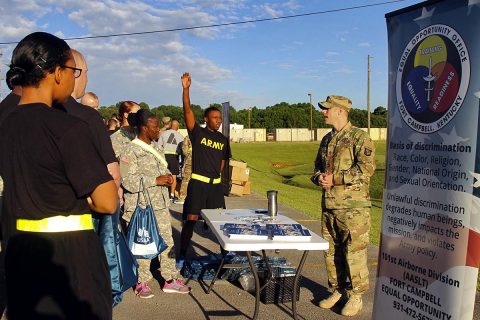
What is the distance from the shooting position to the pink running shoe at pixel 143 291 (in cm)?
535

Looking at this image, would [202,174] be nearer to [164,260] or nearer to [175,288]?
[164,260]

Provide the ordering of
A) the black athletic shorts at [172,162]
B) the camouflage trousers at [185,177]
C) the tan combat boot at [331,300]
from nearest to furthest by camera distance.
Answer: the tan combat boot at [331,300], the black athletic shorts at [172,162], the camouflage trousers at [185,177]

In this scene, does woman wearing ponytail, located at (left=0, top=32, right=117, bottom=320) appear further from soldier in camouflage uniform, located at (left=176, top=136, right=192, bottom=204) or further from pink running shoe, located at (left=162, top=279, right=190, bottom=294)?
soldier in camouflage uniform, located at (left=176, top=136, right=192, bottom=204)

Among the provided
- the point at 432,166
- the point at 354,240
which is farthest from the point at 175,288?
the point at 432,166

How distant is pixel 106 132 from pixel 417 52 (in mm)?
2070

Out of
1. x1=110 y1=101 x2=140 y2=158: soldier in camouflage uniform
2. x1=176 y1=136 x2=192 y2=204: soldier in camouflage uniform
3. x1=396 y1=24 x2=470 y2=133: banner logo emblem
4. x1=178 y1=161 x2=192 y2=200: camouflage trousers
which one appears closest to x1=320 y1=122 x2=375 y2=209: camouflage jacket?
x1=396 y1=24 x2=470 y2=133: banner logo emblem

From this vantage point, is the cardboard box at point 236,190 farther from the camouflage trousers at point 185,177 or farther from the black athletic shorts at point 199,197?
the black athletic shorts at point 199,197

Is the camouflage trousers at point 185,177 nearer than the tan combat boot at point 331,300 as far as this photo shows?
No

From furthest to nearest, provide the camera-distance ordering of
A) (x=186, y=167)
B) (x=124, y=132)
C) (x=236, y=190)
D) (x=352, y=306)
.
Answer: (x=236, y=190) → (x=186, y=167) → (x=124, y=132) → (x=352, y=306)

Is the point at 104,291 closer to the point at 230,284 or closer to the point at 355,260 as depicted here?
the point at 355,260

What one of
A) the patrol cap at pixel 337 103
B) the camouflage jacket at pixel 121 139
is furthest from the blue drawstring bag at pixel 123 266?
the patrol cap at pixel 337 103

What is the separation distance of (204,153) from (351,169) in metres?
2.40

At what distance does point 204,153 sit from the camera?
6.62 m

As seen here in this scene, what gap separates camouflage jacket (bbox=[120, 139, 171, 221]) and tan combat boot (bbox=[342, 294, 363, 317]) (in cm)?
224
